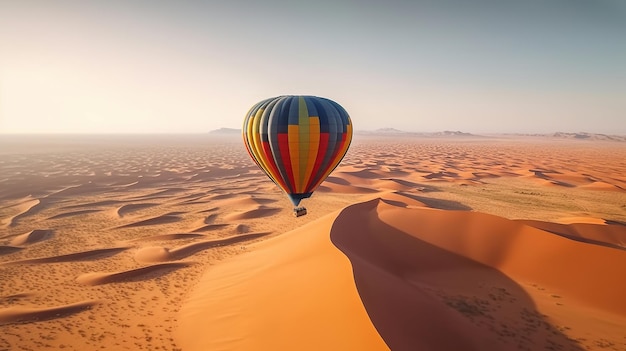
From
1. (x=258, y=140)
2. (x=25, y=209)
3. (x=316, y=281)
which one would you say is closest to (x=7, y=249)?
(x=25, y=209)

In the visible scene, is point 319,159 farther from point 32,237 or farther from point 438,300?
point 32,237

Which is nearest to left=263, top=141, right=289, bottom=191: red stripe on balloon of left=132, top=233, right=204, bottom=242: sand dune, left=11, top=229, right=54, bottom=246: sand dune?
left=132, top=233, right=204, bottom=242: sand dune

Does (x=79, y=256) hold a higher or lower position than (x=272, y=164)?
lower

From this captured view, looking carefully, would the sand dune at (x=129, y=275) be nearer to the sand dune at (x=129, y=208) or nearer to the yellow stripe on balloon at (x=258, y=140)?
the yellow stripe on balloon at (x=258, y=140)

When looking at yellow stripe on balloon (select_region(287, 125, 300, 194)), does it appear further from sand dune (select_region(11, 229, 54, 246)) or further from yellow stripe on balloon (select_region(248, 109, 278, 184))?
sand dune (select_region(11, 229, 54, 246))

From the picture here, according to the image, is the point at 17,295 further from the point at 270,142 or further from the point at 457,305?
the point at 457,305

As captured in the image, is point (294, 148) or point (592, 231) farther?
point (592, 231)
